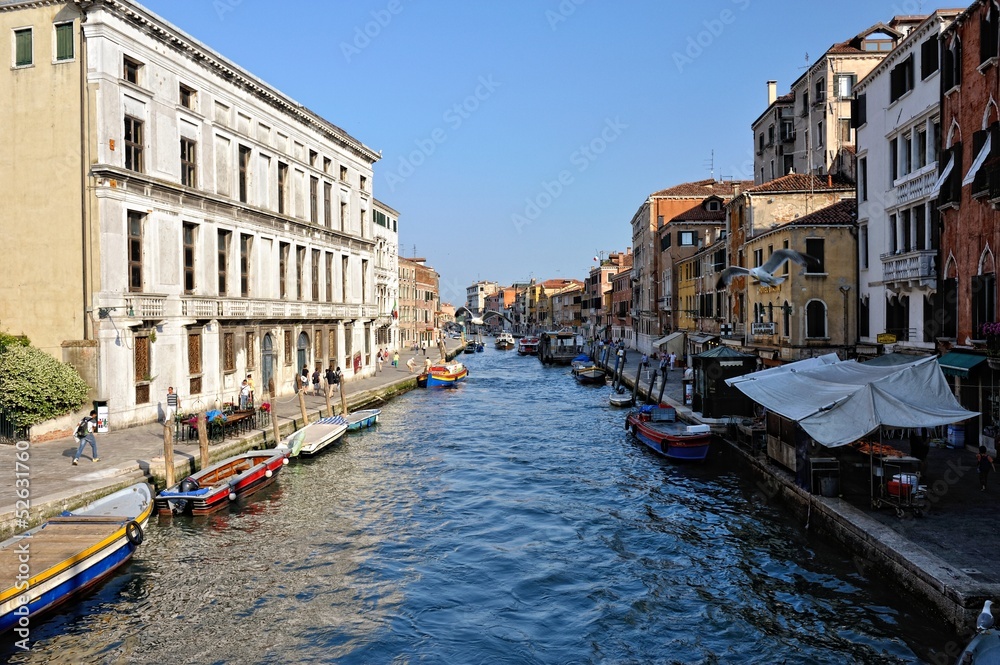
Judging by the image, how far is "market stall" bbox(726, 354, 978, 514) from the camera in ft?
43.0

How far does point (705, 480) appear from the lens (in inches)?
794

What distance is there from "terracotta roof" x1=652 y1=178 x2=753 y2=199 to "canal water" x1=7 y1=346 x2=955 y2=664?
135 feet

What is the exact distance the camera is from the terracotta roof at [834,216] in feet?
87.8

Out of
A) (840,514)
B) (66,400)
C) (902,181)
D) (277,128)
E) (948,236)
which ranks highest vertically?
(277,128)

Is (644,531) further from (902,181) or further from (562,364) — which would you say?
(562,364)

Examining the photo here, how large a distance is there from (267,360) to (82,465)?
46.5ft

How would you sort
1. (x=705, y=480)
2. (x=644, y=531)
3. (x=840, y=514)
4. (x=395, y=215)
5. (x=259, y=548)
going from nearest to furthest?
(x=840, y=514) < (x=259, y=548) < (x=644, y=531) < (x=705, y=480) < (x=395, y=215)

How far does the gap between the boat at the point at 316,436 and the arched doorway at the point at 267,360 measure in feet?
17.7

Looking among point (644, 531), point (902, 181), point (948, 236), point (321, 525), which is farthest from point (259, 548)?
point (902, 181)

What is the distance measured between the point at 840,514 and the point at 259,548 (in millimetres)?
10776

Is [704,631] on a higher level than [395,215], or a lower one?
lower

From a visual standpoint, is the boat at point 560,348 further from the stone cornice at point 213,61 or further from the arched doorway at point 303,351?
the arched doorway at point 303,351

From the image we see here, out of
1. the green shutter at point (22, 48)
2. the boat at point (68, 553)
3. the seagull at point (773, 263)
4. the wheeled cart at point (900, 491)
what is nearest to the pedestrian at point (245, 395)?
the boat at point (68, 553)

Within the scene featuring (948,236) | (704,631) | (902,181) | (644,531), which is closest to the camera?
(704,631)
